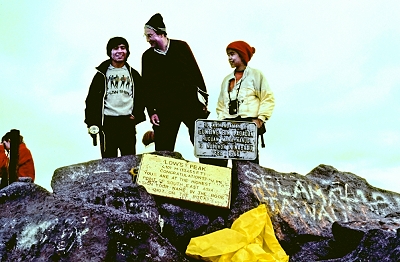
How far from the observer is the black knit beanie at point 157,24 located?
931cm

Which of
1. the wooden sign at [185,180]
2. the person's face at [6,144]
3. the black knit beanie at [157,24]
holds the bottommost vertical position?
the wooden sign at [185,180]

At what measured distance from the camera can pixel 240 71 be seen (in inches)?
368

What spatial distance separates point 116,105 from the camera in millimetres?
9273

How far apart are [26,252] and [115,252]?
3.04 feet

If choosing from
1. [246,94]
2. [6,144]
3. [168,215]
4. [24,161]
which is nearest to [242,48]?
[246,94]

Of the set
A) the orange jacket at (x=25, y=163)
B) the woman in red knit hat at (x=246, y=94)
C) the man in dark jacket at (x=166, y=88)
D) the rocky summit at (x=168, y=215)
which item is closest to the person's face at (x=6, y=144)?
the orange jacket at (x=25, y=163)

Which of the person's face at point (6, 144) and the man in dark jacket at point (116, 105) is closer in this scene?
the man in dark jacket at point (116, 105)

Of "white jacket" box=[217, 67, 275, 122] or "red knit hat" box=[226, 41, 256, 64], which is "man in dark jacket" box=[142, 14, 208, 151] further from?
"red knit hat" box=[226, 41, 256, 64]

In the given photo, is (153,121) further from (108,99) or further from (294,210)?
(294,210)

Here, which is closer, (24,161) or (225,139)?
(225,139)

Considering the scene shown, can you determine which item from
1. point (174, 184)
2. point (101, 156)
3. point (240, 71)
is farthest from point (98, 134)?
point (240, 71)

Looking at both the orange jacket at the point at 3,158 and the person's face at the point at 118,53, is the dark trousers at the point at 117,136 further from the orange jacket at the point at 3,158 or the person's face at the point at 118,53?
the orange jacket at the point at 3,158

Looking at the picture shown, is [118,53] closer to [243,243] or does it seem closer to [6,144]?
[6,144]

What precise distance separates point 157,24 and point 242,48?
149 centimetres
